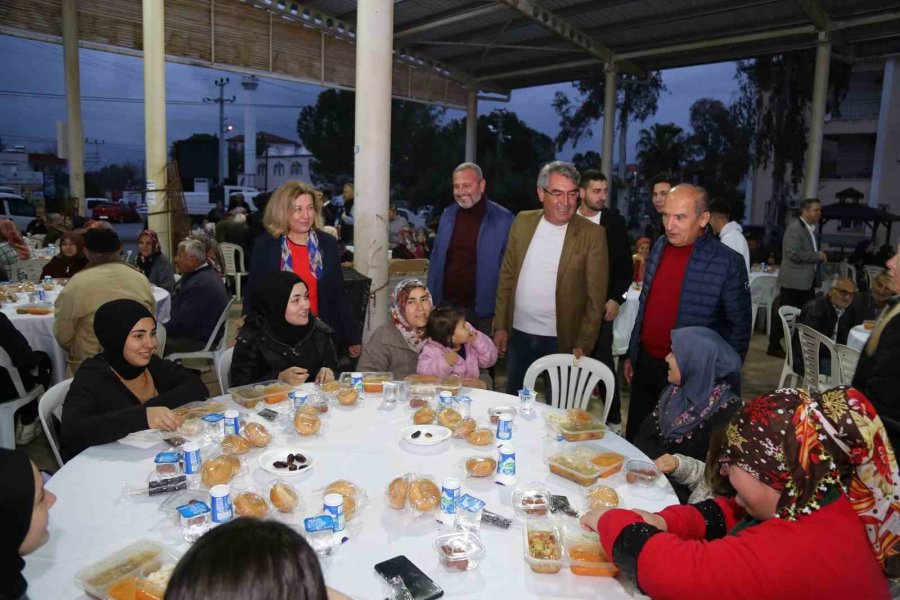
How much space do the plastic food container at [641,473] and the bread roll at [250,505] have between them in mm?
1168

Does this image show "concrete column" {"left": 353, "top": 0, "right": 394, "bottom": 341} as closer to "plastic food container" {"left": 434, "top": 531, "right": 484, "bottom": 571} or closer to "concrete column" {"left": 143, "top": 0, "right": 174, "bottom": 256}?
"plastic food container" {"left": 434, "top": 531, "right": 484, "bottom": 571}

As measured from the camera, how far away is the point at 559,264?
353cm

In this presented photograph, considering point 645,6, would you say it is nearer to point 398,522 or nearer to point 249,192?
point 398,522

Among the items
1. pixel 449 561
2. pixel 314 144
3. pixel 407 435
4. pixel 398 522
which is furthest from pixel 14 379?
pixel 314 144

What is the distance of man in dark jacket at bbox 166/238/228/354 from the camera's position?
15.6 ft

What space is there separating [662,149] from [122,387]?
20.0 meters

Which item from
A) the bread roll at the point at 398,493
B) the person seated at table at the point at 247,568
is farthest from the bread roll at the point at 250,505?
the person seated at table at the point at 247,568

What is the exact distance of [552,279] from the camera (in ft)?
11.7

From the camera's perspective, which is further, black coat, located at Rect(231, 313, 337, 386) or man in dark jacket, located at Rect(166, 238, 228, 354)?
man in dark jacket, located at Rect(166, 238, 228, 354)

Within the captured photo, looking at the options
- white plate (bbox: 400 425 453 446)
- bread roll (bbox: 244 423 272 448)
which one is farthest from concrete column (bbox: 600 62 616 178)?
bread roll (bbox: 244 423 272 448)

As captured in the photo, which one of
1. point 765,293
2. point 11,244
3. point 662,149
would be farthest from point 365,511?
point 662,149

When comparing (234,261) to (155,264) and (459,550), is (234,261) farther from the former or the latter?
(459,550)

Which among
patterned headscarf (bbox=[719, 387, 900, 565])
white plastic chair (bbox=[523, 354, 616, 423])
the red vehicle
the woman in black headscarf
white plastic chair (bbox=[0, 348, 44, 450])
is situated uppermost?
the red vehicle

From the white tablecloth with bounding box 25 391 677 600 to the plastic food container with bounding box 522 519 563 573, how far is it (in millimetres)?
27
